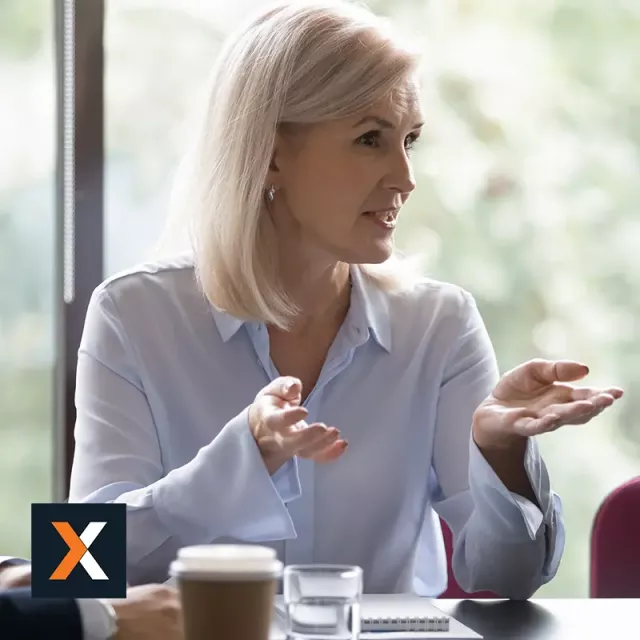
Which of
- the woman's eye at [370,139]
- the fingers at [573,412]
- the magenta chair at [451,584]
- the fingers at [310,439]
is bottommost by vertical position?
the magenta chair at [451,584]

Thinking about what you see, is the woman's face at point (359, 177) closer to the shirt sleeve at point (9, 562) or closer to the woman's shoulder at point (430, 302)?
the woman's shoulder at point (430, 302)

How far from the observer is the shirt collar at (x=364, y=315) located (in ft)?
5.70

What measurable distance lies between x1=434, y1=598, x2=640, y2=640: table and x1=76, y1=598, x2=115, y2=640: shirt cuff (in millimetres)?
392

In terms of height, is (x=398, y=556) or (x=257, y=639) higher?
(x=257, y=639)

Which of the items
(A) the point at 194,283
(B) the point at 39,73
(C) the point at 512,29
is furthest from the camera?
(C) the point at 512,29

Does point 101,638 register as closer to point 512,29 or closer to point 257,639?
Answer: point 257,639

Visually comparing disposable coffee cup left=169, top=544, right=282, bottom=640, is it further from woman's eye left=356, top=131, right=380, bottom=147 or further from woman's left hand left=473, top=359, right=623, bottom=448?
woman's eye left=356, top=131, right=380, bottom=147

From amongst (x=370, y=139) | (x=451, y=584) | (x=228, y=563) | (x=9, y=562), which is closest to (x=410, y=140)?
(x=370, y=139)

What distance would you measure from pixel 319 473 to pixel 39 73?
1.41m

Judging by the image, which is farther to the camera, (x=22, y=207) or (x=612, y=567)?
(x=22, y=207)

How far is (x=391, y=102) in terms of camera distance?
1.69 meters

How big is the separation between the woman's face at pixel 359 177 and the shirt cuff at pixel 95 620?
80 cm

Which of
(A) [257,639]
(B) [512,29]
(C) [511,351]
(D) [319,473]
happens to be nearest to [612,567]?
(D) [319,473]

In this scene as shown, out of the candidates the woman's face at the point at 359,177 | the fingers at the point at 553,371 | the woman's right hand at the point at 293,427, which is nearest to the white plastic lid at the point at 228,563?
the woman's right hand at the point at 293,427
